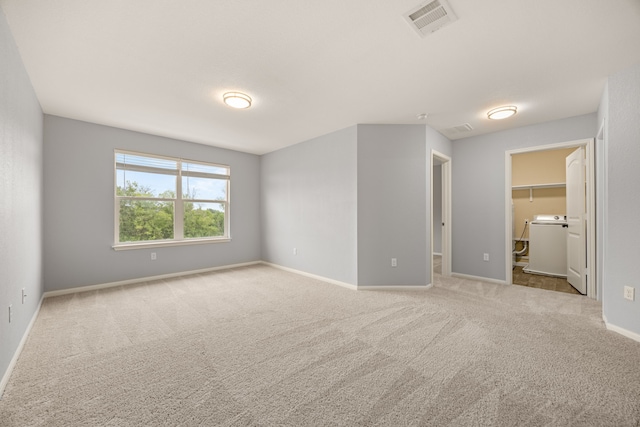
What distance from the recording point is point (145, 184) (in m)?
4.43

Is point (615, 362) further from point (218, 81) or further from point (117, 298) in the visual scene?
point (117, 298)

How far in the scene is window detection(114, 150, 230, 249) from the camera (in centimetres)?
423

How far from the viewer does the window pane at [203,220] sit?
4.92 metres

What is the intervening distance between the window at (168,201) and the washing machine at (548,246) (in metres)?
6.07

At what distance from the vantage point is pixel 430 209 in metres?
4.04

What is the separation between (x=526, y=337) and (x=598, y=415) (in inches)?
37.7

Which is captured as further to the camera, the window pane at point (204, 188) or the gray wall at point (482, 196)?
the window pane at point (204, 188)

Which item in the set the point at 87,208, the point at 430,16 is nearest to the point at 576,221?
the point at 430,16

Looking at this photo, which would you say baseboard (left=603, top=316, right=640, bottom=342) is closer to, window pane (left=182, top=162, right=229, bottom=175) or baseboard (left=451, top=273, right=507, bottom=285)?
baseboard (left=451, top=273, right=507, bottom=285)

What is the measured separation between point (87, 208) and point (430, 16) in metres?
4.87

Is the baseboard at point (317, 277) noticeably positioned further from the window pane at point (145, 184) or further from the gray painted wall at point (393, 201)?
the window pane at point (145, 184)

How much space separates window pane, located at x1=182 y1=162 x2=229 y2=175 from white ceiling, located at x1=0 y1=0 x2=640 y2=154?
1.36 m

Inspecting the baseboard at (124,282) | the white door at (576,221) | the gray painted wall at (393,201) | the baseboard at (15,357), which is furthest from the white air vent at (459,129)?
the baseboard at (15,357)

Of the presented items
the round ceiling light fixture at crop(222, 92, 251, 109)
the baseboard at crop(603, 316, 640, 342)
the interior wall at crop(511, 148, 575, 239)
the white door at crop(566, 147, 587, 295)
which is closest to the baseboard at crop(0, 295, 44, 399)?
the round ceiling light fixture at crop(222, 92, 251, 109)
